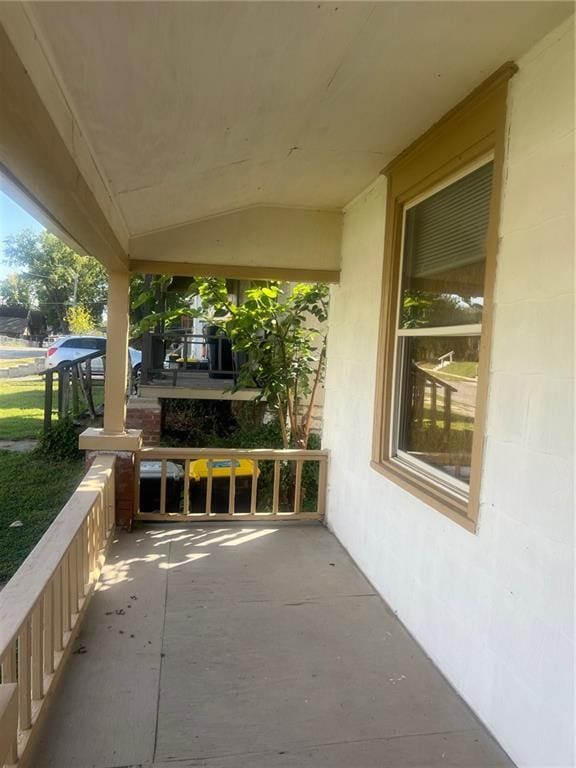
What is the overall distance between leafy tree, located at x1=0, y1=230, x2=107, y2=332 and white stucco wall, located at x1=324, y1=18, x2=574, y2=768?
19.1m

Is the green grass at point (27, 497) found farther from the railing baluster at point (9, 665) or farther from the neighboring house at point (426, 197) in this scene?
the neighboring house at point (426, 197)

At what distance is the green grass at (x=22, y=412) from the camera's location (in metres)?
8.80

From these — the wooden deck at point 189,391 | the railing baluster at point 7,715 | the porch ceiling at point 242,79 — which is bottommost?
the railing baluster at point 7,715

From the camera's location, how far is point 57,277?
71.5ft

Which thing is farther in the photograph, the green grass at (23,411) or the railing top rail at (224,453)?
the green grass at (23,411)

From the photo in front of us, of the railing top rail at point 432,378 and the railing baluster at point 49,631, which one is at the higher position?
the railing top rail at point 432,378

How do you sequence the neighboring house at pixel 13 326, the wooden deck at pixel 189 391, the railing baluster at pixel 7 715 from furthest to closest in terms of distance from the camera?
the wooden deck at pixel 189 391 → the neighboring house at pixel 13 326 → the railing baluster at pixel 7 715

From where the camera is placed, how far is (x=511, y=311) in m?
1.85

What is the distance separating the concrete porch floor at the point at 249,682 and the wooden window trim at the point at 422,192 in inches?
29.7

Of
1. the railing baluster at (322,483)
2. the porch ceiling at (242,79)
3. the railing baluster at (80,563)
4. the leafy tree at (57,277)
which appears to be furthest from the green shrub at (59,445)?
the leafy tree at (57,277)

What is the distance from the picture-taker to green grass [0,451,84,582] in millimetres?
4426

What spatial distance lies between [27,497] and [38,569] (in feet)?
14.4

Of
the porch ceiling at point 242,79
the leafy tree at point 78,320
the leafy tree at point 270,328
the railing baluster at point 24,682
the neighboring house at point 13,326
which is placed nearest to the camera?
the porch ceiling at point 242,79

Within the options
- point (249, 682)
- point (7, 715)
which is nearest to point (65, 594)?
point (249, 682)
